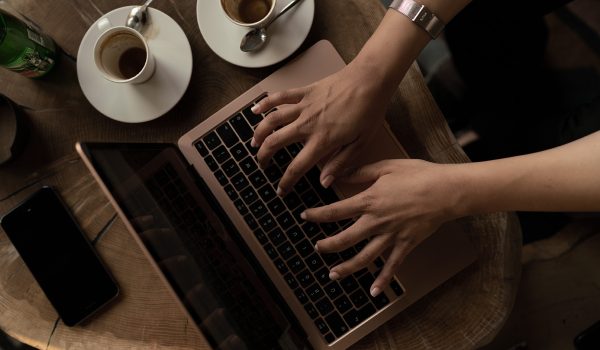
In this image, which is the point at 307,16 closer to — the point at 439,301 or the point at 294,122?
the point at 294,122

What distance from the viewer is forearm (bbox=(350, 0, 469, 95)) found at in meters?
0.77

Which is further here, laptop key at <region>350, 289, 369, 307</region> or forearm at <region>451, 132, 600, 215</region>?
laptop key at <region>350, 289, 369, 307</region>

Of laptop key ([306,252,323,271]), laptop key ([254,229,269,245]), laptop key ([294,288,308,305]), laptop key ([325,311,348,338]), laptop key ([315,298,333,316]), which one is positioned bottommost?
laptop key ([325,311,348,338])

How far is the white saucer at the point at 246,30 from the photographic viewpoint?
0.82m

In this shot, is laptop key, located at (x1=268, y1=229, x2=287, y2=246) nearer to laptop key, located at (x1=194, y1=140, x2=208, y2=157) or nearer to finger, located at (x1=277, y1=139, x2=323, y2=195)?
finger, located at (x1=277, y1=139, x2=323, y2=195)

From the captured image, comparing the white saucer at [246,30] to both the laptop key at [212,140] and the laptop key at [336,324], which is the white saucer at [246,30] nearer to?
the laptop key at [212,140]

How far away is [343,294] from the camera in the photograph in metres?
0.81

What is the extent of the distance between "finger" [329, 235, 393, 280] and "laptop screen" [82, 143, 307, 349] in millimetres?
120

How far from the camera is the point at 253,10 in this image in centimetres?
88

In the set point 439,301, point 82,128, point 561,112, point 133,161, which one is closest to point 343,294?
point 439,301

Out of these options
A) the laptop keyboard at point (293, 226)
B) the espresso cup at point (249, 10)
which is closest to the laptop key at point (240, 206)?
the laptop keyboard at point (293, 226)

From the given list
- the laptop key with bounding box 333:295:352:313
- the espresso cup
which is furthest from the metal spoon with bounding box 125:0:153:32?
the laptop key with bounding box 333:295:352:313

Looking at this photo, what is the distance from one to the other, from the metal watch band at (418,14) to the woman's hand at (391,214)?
0.22 meters

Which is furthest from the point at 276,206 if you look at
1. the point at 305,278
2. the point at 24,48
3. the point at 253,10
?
the point at 24,48
